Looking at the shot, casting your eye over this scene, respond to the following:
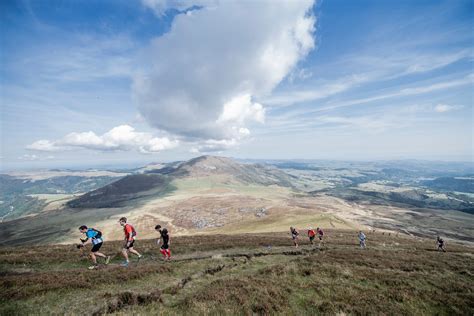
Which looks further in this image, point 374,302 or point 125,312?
point 374,302

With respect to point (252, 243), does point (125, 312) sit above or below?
above

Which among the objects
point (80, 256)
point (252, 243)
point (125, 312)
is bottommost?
point (252, 243)

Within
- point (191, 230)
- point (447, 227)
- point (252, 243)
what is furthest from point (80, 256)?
point (447, 227)

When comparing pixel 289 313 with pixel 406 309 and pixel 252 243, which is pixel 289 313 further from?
pixel 252 243

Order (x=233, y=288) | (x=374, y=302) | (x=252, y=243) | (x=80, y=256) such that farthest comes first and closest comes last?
(x=252, y=243) → (x=80, y=256) → (x=233, y=288) → (x=374, y=302)

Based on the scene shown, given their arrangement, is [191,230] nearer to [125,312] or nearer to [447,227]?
[125,312]

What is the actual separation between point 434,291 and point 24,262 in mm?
29739

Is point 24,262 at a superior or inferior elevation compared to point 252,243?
superior

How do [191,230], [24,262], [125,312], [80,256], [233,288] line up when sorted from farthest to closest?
[191,230] < [80,256] < [24,262] < [233,288] < [125,312]

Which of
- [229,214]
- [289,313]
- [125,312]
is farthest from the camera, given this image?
[229,214]

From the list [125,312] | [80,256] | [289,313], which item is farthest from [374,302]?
[80,256]

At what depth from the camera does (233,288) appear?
44.0ft

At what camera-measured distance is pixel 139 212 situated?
163m

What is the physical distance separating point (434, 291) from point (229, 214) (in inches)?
5504
